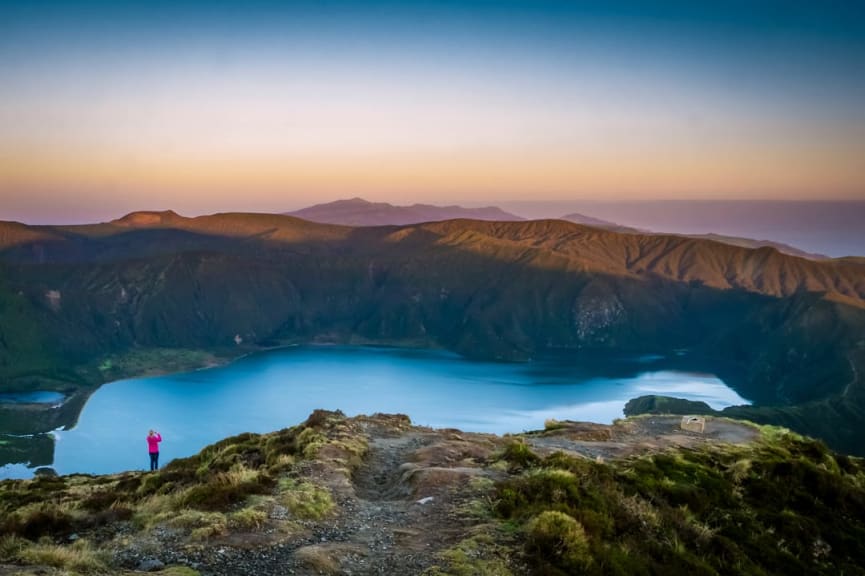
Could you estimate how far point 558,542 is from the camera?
10.5 m

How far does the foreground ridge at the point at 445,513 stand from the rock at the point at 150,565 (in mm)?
35

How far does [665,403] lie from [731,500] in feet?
493

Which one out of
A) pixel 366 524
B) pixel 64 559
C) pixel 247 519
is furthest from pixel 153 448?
pixel 64 559

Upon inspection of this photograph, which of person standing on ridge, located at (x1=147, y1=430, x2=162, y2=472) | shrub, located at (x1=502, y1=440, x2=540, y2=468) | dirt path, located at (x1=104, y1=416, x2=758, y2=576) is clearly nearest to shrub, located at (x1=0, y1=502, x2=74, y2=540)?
dirt path, located at (x1=104, y1=416, x2=758, y2=576)

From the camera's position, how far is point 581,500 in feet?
41.1

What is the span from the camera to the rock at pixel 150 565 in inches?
374

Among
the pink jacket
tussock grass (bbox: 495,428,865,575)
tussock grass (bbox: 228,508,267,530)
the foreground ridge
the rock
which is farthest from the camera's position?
the pink jacket

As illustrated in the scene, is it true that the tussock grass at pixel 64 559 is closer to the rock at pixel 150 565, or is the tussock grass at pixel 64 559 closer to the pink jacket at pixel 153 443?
the rock at pixel 150 565

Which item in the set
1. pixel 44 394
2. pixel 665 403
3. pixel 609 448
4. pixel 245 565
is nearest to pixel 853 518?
pixel 609 448

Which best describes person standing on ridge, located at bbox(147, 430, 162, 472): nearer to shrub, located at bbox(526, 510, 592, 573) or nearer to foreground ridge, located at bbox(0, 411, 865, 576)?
foreground ridge, located at bbox(0, 411, 865, 576)

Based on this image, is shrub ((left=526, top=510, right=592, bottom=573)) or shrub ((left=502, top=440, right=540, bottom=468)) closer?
shrub ((left=526, top=510, right=592, bottom=573))

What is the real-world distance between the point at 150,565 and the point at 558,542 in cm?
640

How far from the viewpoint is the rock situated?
9.50 metres

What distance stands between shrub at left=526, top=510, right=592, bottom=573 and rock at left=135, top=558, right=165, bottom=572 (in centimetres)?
571
